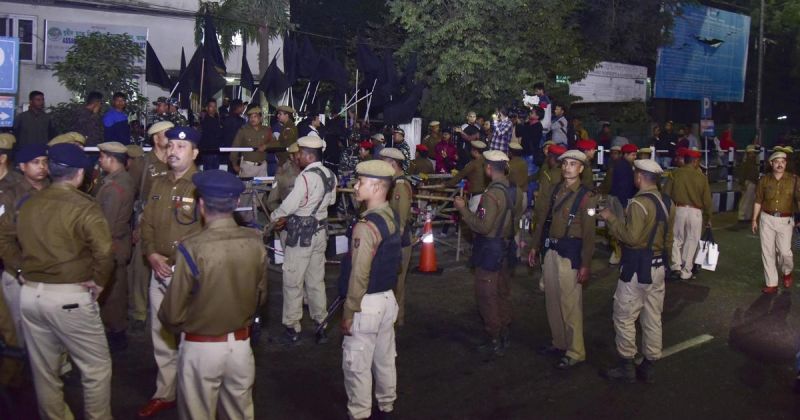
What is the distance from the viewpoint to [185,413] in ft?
16.3

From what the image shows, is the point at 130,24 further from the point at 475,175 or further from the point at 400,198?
the point at 400,198

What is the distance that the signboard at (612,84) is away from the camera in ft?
90.4

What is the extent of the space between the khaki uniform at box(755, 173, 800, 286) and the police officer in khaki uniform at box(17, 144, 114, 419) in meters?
9.01

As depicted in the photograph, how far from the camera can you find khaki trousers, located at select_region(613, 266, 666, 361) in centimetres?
754

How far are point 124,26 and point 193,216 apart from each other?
1898cm

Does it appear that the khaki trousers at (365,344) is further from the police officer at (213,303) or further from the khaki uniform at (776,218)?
the khaki uniform at (776,218)

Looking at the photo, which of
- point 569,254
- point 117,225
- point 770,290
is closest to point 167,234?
point 117,225

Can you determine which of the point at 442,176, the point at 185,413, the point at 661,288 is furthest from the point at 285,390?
the point at 442,176

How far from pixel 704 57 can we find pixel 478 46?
56.8 feet

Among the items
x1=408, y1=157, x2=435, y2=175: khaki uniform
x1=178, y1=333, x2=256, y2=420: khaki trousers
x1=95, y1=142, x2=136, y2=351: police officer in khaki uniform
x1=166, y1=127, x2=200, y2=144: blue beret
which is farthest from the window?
x1=178, y1=333, x2=256, y2=420: khaki trousers

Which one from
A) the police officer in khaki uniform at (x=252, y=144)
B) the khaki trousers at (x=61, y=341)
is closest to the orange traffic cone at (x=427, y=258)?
the police officer in khaki uniform at (x=252, y=144)

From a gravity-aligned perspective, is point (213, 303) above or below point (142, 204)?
below

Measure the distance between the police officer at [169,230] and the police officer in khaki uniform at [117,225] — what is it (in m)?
1.36

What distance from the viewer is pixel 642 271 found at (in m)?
7.46
